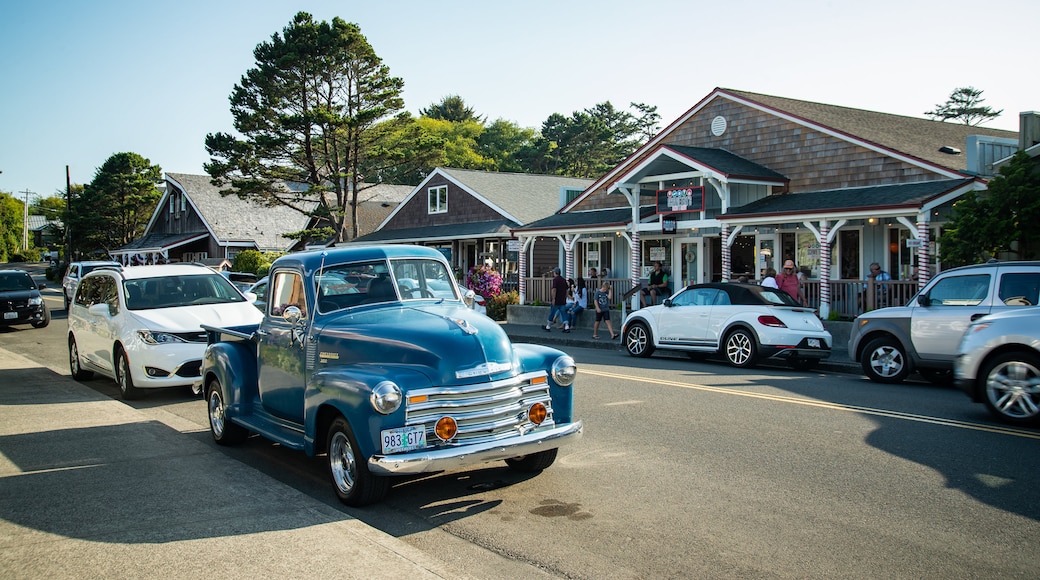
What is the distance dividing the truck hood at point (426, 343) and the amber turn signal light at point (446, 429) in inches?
10.8

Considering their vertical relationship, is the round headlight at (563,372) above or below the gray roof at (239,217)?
below

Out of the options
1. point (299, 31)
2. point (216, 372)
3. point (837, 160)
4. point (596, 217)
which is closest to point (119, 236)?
point (299, 31)

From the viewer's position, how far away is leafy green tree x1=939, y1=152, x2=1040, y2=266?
15.9 m

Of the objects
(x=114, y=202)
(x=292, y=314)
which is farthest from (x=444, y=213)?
(x=114, y=202)

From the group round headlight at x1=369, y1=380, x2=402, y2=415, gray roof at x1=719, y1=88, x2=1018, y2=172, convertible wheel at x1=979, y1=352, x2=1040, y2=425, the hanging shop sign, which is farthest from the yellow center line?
gray roof at x1=719, y1=88, x2=1018, y2=172

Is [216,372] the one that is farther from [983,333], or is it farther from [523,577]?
[983,333]

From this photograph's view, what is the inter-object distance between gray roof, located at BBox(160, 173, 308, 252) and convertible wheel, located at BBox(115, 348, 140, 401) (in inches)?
1684

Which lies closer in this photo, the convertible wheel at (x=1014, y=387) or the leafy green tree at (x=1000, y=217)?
the convertible wheel at (x=1014, y=387)

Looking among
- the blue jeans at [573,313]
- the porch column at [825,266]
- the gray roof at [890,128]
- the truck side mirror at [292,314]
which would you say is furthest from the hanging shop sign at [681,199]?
the truck side mirror at [292,314]

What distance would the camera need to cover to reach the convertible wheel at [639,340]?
18.2 metres

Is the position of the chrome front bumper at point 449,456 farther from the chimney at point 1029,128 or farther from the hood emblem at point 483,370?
the chimney at point 1029,128

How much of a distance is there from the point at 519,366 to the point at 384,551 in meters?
1.90

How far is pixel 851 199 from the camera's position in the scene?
2123 cm

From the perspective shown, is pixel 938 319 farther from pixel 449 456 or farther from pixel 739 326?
pixel 449 456
